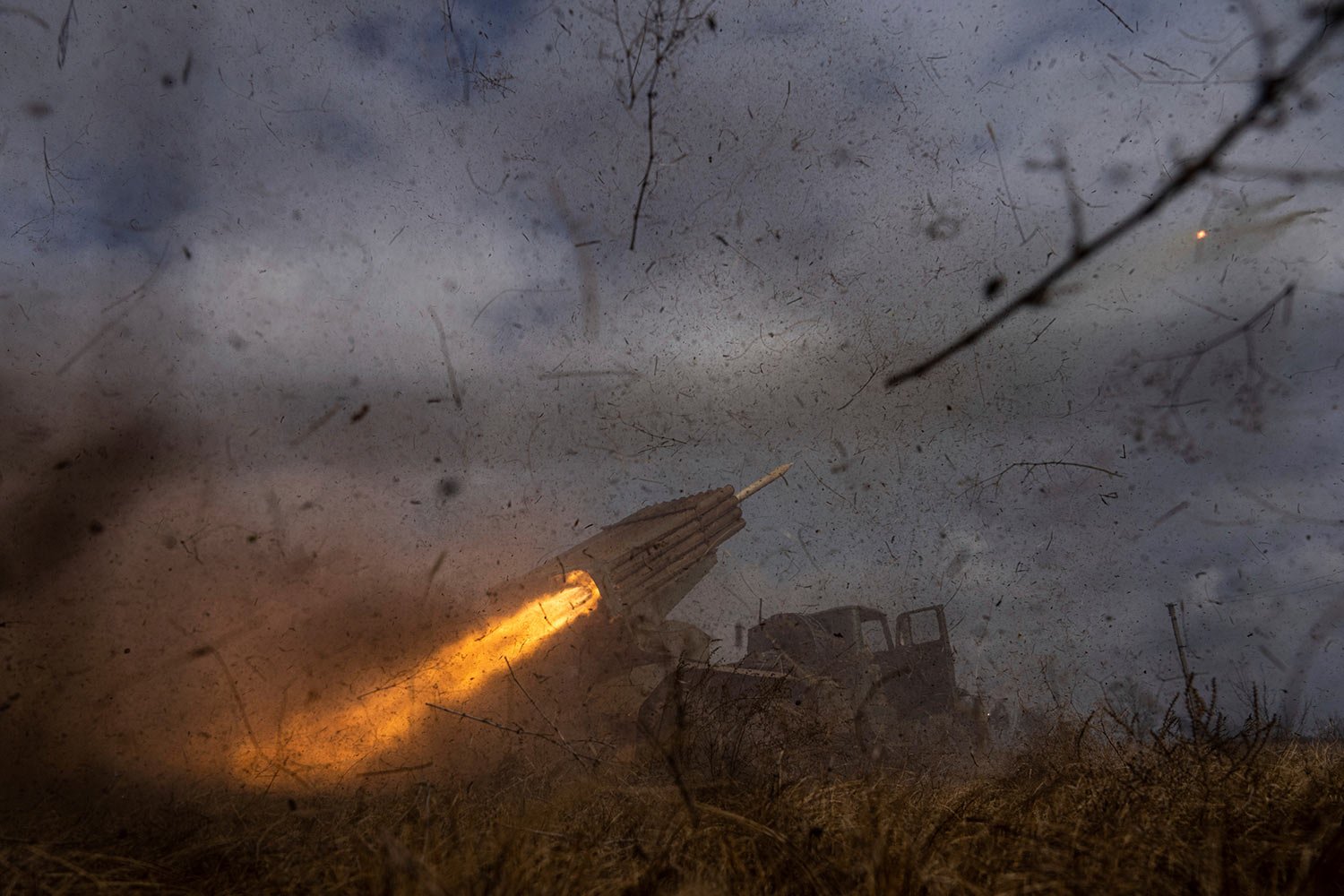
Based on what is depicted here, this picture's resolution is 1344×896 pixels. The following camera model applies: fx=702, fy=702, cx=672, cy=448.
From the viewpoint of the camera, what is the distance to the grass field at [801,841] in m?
3.18

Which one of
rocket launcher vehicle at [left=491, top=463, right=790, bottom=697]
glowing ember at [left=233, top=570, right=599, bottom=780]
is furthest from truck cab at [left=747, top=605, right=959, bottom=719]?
glowing ember at [left=233, top=570, right=599, bottom=780]

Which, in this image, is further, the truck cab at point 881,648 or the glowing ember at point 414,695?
the truck cab at point 881,648

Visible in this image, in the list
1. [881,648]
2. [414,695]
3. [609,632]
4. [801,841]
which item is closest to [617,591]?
[609,632]

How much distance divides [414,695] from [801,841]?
9884 millimetres

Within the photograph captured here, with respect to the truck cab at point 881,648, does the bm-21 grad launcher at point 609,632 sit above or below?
above

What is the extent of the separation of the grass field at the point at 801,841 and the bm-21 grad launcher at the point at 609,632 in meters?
6.28

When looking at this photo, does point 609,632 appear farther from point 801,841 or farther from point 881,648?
point 801,841

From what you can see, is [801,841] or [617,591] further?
[617,591]

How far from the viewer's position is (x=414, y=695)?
1212 centimetres

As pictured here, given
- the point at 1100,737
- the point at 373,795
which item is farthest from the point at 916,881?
the point at 373,795

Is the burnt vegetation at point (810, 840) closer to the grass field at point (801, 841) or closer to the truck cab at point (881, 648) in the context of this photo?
the grass field at point (801, 841)

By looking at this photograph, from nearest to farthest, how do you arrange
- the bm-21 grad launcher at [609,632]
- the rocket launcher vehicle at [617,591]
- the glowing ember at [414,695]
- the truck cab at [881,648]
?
the glowing ember at [414,695]
the bm-21 grad launcher at [609,632]
the rocket launcher vehicle at [617,591]
the truck cab at [881,648]

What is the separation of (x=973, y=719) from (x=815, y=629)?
4.19 metres

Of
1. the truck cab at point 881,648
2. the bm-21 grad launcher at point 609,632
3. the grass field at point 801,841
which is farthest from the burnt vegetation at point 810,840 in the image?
the truck cab at point 881,648
